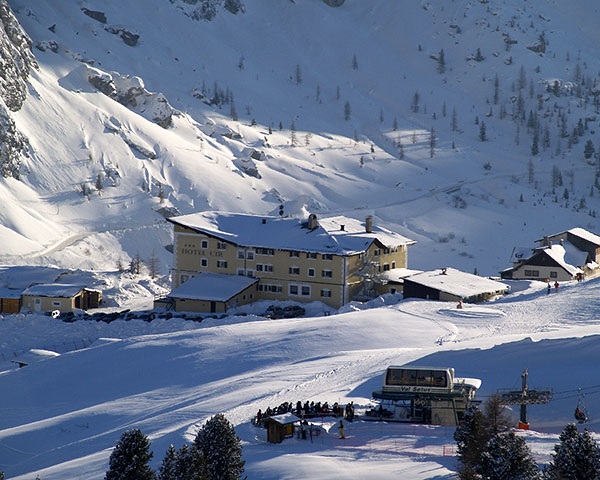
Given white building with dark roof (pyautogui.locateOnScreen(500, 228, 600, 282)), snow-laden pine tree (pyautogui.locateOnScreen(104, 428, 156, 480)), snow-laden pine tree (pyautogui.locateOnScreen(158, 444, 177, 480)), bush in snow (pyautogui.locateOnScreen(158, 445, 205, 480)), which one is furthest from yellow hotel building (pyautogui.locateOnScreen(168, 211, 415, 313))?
bush in snow (pyautogui.locateOnScreen(158, 445, 205, 480))

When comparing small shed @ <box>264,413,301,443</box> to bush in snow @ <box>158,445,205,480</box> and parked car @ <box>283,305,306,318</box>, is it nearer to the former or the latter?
bush in snow @ <box>158,445,205,480</box>

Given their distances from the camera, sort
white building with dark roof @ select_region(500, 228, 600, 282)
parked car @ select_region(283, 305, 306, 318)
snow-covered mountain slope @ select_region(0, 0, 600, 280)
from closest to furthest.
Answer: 1. parked car @ select_region(283, 305, 306, 318)
2. white building with dark roof @ select_region(500, 228, 600, 282)
3. snow-covered mountain slope @ select_region(0, 0, 600, 280)

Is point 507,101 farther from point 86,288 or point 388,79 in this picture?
point 86,288

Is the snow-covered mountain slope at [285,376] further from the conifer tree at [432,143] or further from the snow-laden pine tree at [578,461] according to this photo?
the conifer tree at [432,143]

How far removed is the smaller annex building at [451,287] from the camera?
69.6 meters

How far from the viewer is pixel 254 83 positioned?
6663 inches

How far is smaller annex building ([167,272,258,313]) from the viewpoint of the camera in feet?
238

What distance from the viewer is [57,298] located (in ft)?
247

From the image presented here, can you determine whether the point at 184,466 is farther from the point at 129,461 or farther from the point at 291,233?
the point at 291,233

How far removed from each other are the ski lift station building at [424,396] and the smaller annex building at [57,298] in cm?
4143

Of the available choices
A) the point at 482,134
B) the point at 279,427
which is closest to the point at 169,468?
the point at 279,427

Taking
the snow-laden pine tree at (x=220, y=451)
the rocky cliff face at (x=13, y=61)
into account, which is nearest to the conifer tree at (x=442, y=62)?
the rocky cliff face at (x=13, y=61)

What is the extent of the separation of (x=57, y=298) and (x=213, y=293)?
11.3 metres

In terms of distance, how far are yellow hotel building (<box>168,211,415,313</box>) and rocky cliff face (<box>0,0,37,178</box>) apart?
33.1 meters
